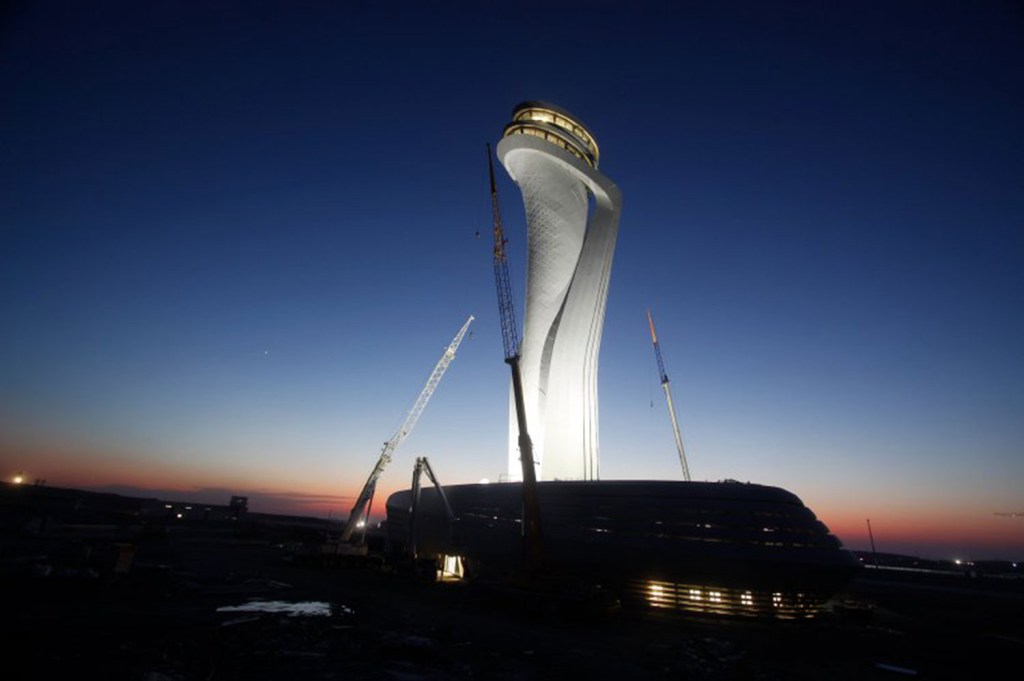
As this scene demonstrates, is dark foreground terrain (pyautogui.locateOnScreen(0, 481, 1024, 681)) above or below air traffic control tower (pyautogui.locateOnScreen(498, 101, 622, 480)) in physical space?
below

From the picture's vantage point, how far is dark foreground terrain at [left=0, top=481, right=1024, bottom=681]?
14820mm

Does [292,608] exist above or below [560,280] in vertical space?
below

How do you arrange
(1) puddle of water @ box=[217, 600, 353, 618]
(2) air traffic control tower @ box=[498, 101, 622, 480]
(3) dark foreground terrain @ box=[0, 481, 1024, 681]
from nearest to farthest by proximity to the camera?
(3) dark foreground terrain @ box=[0, 481, 1024, 681] < (1) puddle of water @ box=[217, 600, 353, 618] < (2) air traffic control tower @ box=[498, 101, 622, 480]

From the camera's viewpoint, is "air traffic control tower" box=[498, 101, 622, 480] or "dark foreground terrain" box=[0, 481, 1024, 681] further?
"air traffic control tower" box=[498, 101, 622, 480]

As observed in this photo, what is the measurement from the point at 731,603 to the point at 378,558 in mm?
33962

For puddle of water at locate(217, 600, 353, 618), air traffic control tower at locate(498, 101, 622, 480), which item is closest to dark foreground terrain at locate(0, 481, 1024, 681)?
puddle of water at locate(217, 600, 353, 618)

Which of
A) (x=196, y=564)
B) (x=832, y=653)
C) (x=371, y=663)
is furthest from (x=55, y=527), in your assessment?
(x=832, y=653)

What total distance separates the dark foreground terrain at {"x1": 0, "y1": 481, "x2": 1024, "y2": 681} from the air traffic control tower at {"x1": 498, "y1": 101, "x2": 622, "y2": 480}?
24.8m

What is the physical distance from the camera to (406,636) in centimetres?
1722

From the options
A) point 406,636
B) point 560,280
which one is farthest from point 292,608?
point 560,280

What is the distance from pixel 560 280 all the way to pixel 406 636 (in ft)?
157

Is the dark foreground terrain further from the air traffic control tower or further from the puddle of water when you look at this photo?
the air traffic control tower

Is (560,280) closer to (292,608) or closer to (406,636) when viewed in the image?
(292,608)

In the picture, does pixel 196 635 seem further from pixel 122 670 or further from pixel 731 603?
pixel 731 603
